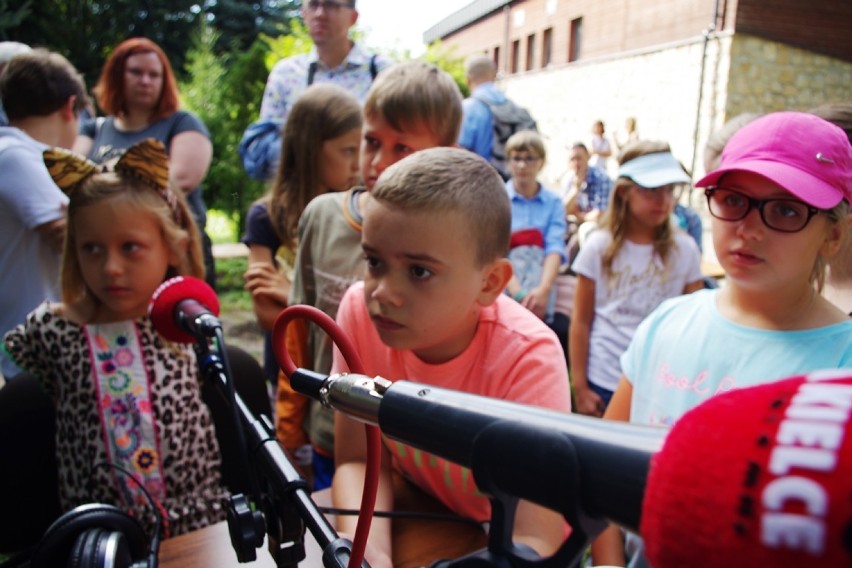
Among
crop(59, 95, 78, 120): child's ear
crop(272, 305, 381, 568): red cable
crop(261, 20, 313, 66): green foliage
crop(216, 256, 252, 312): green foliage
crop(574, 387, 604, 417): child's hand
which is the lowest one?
crop(216, 256, 252, 312): green foliage

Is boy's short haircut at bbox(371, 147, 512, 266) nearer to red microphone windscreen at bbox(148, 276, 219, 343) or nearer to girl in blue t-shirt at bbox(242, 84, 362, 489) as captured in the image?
red microphone windscreen at bbox(148, 276, 219, 343)

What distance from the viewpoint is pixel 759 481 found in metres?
0.28

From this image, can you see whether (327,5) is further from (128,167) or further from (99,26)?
(99,26)

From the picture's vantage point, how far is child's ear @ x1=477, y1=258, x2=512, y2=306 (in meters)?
1.31

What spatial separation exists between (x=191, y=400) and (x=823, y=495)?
1820mm

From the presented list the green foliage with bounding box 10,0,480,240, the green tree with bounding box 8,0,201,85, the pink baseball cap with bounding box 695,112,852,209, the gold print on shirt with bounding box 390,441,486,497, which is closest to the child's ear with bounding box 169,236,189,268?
the gold print on shirt with bounding box 390,441,486,497

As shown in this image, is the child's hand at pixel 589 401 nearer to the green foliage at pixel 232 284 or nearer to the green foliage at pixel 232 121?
the green foliage at pixel 232 284

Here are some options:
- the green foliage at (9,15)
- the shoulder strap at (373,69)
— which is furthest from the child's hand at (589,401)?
the green foliage at (9,15)

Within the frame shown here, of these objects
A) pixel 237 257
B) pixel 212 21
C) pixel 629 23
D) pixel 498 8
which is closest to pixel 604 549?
pixel 237 257

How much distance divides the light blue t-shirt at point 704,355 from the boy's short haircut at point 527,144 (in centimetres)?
310

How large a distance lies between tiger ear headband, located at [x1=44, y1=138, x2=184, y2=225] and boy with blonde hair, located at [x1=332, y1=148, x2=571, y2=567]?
845mm


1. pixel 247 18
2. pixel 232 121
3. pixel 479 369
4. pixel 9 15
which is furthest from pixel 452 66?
pixel 479 369

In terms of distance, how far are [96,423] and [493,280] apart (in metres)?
1.20

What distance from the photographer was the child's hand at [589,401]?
285 cm
